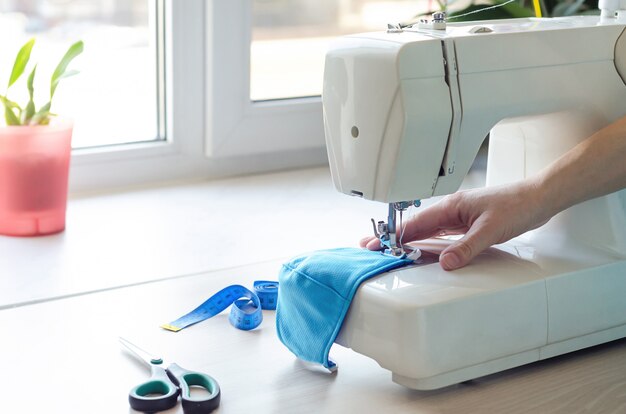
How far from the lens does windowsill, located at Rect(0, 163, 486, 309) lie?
147cm

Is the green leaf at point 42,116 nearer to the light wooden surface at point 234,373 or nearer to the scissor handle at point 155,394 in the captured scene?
the light wooden surface at point 234,373

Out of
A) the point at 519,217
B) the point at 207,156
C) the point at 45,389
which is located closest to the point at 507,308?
the point at 519,217

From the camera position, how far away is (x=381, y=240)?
1223 mm

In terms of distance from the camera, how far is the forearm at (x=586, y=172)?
1223 millimetres

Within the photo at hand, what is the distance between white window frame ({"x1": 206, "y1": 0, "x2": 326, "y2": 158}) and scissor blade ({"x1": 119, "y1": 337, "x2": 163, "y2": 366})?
2.66 ft

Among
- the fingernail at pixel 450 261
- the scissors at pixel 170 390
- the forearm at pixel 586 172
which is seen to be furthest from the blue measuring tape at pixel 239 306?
the forearm at pixel 586 172

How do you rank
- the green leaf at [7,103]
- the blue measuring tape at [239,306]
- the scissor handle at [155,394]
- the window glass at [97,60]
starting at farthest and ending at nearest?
1. the window glass at [97,60]
2. the green leaf at [7,103]
3. the blue measuring tape at [239,306]
4. the scissor handle at [155,394]

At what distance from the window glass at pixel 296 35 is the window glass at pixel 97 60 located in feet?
0.70

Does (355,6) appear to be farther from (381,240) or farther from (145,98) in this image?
(381,240)

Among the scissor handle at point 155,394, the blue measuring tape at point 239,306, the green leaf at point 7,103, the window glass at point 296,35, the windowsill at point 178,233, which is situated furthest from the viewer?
the window glass at point 296,35

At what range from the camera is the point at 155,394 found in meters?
1.11

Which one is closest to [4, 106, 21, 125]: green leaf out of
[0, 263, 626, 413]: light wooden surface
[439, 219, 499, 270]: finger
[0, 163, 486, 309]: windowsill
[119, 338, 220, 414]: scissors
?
[0, 163, 486, 309]: windowsill

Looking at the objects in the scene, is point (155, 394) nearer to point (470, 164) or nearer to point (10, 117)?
point (470, 164)

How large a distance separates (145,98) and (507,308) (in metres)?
1.03
